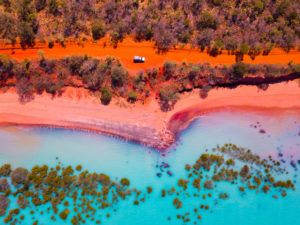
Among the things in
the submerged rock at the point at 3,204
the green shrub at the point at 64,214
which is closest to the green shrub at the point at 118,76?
the green shrub at the point at 64,214

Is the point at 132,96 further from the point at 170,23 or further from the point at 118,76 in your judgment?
the point at 170,23

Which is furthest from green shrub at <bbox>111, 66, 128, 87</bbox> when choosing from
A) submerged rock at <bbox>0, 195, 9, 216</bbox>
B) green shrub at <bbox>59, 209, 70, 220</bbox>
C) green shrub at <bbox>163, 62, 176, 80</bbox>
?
submerged rock at <bbox>0, 195, 9, 216</bbox>

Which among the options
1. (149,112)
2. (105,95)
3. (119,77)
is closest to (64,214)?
(105,95)

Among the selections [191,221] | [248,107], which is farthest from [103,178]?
[248,107]

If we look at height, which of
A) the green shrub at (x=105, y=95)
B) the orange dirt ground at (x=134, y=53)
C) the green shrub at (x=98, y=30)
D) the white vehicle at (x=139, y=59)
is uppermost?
the green shrub at (x=98, y=30)

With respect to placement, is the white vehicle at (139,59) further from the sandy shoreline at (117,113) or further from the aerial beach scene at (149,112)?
the sandy shoreline at (117,113)
